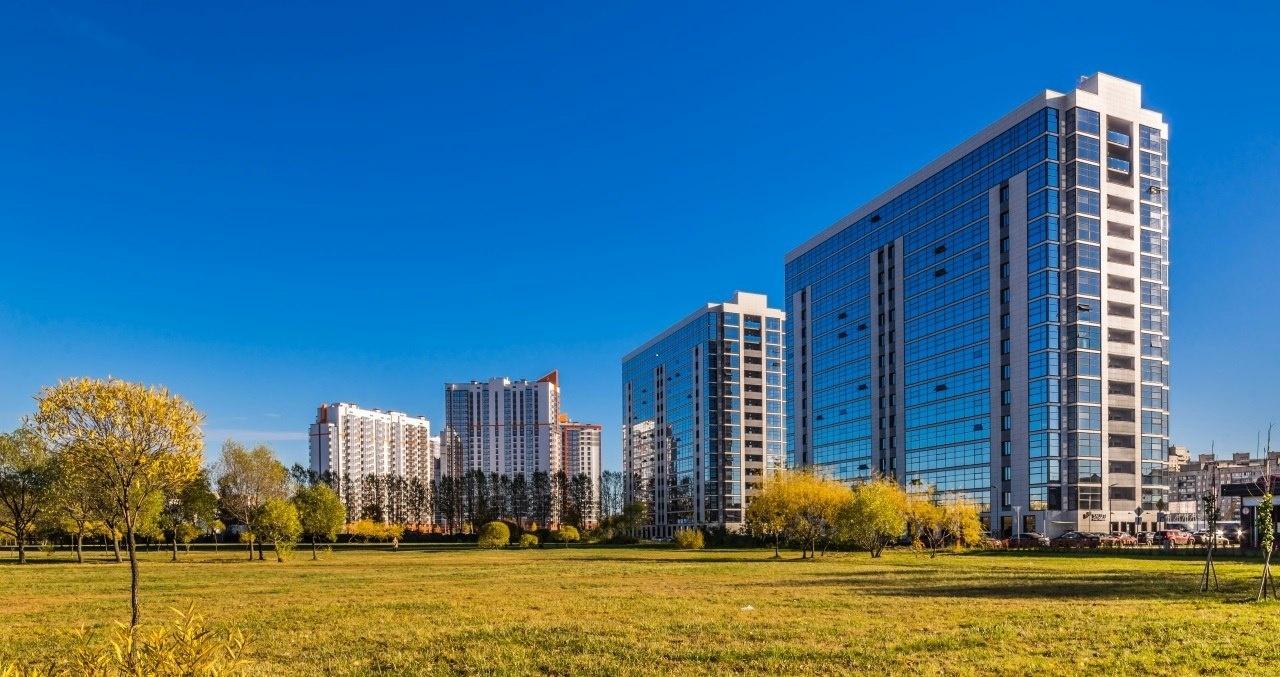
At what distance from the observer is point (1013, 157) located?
10119cm

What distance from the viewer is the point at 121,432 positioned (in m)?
22.4

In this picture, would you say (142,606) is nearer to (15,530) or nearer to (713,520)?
(15,530)

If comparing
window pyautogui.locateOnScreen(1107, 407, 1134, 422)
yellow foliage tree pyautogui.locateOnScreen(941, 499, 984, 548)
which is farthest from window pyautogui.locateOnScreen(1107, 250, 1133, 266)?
yellow foliage tree pyautogui.locateOnScreen(941, 499, 984, 548)

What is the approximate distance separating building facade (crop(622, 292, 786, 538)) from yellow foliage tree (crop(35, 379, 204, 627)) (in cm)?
14861

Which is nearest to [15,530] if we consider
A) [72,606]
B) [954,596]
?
[72,606]

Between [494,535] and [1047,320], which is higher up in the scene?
[1047,320]

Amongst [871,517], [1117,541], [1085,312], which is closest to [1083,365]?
[1085,312]

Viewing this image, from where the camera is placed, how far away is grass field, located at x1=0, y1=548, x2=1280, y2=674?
51.4 feet

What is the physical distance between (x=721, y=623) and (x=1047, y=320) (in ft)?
285

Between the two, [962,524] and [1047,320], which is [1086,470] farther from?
[962,524]

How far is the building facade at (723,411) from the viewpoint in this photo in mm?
171375

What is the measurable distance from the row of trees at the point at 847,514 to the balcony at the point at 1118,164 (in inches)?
1910

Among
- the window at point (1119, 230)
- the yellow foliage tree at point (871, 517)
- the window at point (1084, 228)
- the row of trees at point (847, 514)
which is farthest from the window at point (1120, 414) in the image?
the yellow foliage tree at point (871, 517)

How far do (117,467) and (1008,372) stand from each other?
320ft
